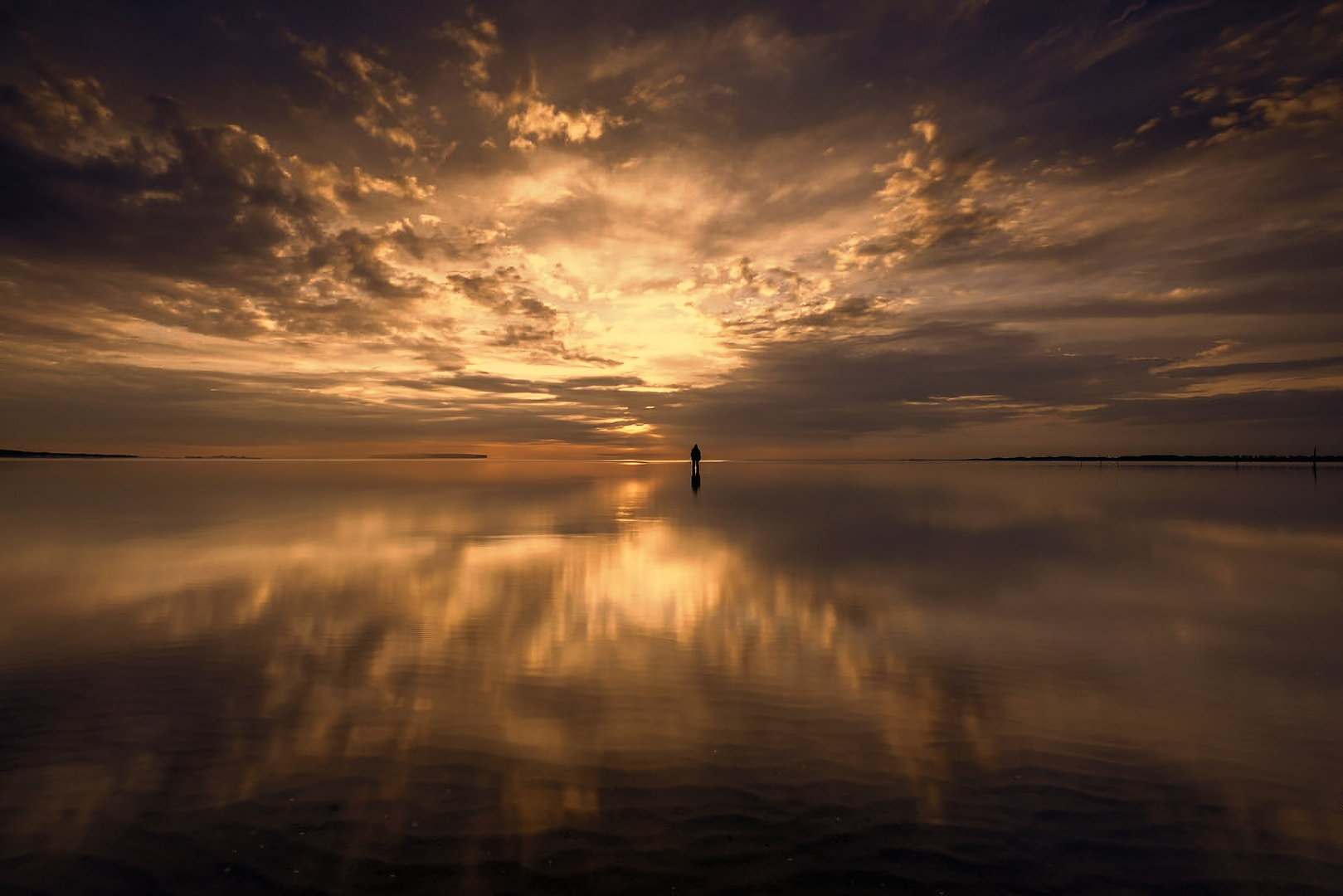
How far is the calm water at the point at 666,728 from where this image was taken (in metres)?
6.22

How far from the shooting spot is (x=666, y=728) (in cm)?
933

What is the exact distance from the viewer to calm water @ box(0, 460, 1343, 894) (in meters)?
6.22

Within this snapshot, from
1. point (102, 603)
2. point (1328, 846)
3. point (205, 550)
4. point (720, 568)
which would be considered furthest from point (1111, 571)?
point (205, 550)

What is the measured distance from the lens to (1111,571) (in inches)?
880

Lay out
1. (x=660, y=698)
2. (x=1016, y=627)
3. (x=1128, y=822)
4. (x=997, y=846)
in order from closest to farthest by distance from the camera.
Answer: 1. (x=997, y=846)
2. (x=1128, y=822)
3. (x=660, y=698)
4. (x=1016, y=627)

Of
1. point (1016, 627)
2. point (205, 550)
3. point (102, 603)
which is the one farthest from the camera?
point (205, 550)

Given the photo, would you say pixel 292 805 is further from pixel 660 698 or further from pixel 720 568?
pixel 720 568

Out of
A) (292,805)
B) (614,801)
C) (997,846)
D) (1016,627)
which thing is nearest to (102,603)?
(292,805)

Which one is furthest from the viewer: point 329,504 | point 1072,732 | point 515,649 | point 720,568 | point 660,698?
point 329,504

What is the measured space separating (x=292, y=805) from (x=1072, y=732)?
10047mm

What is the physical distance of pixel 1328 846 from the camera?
6.57 m

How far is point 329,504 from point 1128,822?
50090 mm

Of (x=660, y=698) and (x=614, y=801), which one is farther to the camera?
(x=660, y=698)

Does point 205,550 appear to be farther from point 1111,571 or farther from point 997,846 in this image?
point 1111,571
